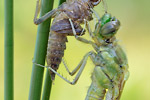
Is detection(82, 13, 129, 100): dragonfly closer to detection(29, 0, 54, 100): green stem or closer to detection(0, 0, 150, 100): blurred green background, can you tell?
detection(29, 0, 54, 100): green stem

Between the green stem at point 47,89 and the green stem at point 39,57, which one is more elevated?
the green stem at point 39,57

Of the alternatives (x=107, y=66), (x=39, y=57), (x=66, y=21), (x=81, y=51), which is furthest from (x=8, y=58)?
(x=81, y=51)

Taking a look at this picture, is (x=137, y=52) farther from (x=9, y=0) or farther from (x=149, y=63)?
(x=9, y=0)

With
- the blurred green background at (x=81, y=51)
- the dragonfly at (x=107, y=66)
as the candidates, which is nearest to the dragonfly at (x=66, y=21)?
the dragonfly at (x=107, y=66)

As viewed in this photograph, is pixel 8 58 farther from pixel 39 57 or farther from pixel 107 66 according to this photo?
pixel 107 66

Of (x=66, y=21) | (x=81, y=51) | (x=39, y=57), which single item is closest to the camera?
(x=39, y=57)

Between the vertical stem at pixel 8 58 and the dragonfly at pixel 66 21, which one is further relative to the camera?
the dragonfly at pixel 66 21

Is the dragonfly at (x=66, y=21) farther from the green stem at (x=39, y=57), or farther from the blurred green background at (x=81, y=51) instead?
the blurred green background at (x=81, y=51)

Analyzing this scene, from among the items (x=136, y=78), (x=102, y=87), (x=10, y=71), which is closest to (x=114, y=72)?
(x=102, y=87)

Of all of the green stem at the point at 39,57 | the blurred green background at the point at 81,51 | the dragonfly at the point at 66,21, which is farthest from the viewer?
the blurred green background at the point at 81,51
